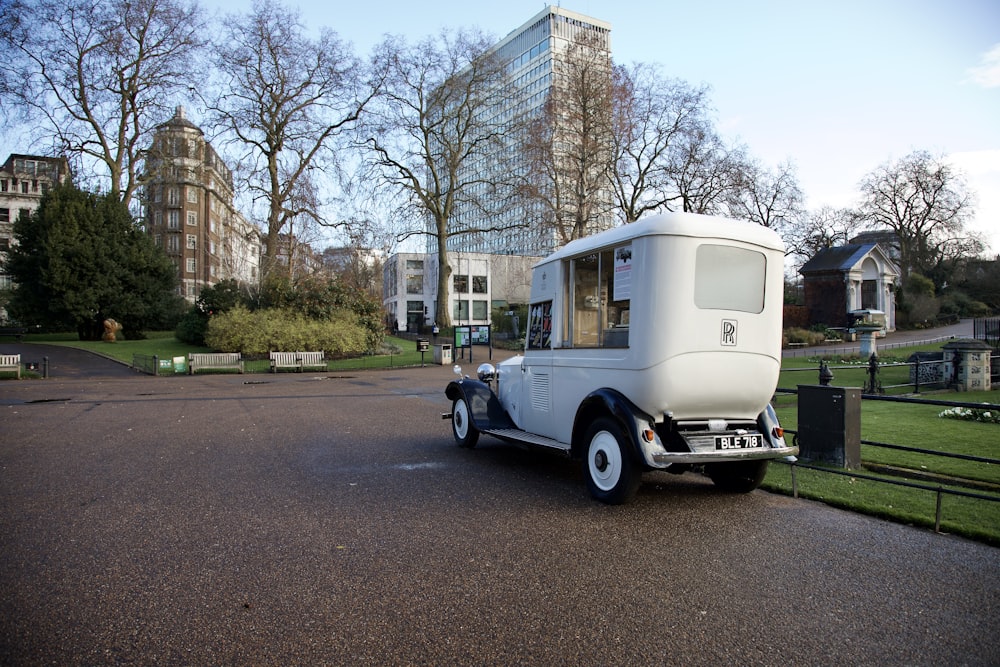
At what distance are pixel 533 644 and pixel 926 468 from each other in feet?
22.2

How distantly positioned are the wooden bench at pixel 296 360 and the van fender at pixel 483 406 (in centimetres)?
1877

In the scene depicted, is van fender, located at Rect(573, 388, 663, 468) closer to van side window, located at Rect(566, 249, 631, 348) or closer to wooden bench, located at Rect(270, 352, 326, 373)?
van side window, located at Rect(566, 249, 631, 348)

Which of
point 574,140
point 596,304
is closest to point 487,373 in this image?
point 596,304

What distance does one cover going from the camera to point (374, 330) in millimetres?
33500

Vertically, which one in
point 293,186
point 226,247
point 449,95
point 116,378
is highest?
point 449,95

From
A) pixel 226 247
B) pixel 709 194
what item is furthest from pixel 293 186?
pixel 709 194

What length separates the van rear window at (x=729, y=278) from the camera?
5648 millimetres

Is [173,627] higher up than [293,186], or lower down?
lower down

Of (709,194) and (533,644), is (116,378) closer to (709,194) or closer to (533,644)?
(533,644)

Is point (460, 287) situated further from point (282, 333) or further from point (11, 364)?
point (11, 364)

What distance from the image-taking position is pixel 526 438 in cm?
726

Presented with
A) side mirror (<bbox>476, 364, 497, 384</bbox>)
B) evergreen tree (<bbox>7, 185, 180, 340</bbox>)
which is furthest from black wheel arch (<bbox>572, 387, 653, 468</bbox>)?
evergreen tree (<bbox>7, 185, 180, 340</bbox>)

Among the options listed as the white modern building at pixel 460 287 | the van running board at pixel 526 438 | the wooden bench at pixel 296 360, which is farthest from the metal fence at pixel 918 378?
the white modern building at pixel 460 287

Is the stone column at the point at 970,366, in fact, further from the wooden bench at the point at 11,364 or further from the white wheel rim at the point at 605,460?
the wooden bench at the point at 11,364
